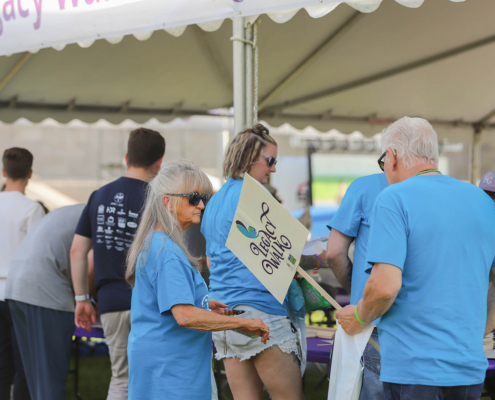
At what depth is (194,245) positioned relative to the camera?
321 cm

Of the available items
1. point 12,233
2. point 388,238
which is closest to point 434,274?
point 388,238

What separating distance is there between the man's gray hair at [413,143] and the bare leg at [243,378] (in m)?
1.04

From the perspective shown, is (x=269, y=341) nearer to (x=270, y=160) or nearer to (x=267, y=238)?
(x=267, y=238)

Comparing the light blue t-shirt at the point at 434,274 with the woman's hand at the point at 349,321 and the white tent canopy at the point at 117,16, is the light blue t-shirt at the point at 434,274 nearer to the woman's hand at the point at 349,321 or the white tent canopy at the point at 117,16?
the woman's hand at the point at 349,321

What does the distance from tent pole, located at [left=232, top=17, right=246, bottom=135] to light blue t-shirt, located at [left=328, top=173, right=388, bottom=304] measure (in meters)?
0.76

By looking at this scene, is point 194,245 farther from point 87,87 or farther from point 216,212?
point 87,87

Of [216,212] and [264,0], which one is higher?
[264,0]

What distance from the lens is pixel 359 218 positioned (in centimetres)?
202

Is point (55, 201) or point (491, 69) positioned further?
point (55, 201)

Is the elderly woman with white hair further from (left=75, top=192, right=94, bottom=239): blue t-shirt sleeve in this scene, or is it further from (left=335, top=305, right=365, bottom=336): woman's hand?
(left=75, top=192, right=94, bottom=239): blue t-shirt sleeve

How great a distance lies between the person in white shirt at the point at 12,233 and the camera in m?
3.30

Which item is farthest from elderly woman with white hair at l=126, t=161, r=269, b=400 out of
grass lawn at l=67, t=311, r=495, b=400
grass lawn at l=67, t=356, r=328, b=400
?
grass lawn at l=67, t=356, r=328, b=400

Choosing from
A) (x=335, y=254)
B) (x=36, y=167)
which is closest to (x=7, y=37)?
(x=335, y=254)

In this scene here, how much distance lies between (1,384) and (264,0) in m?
2.69
